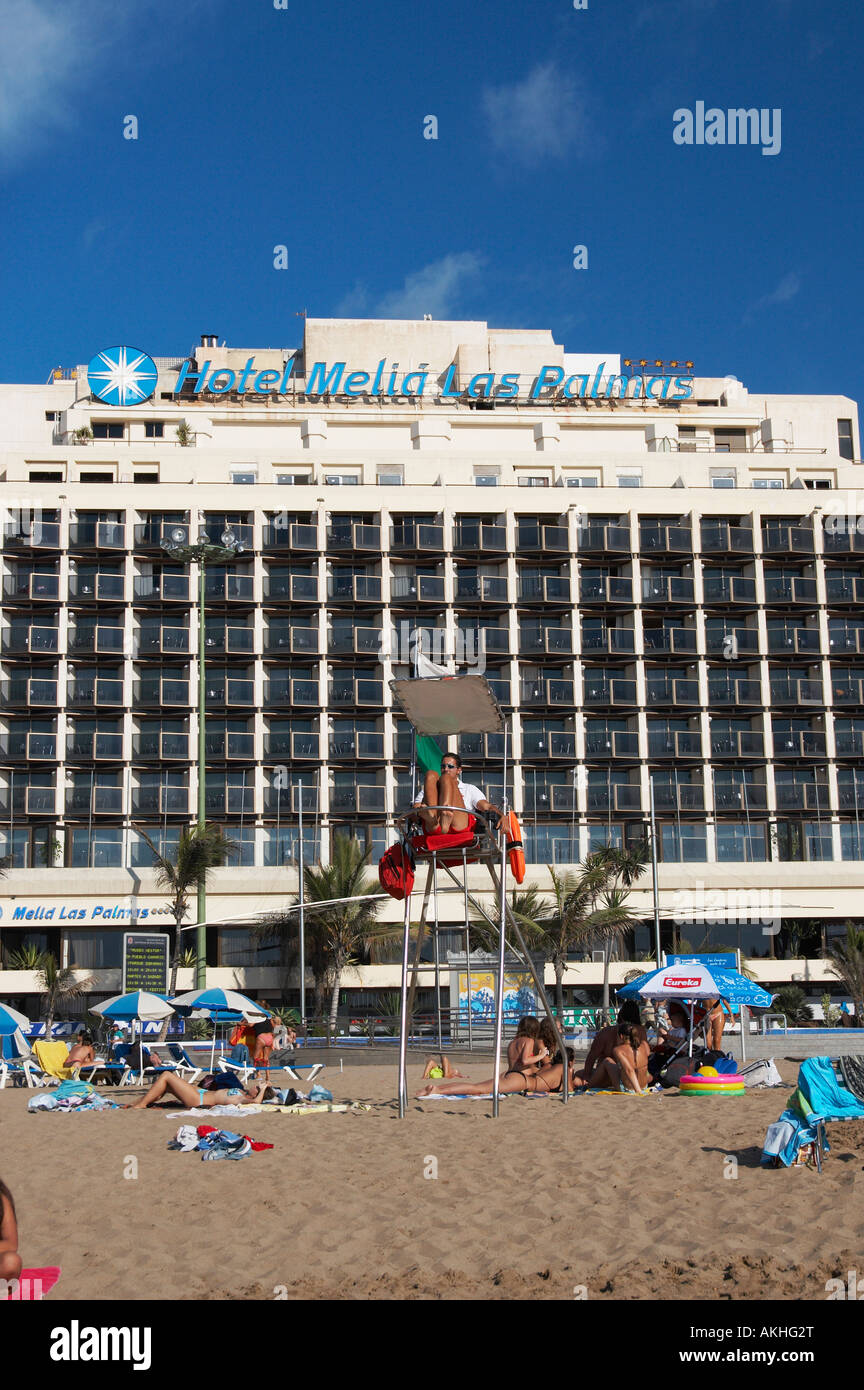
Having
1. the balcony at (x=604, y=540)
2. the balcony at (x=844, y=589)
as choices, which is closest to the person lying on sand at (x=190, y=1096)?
the balcony at (x=604, y=540)

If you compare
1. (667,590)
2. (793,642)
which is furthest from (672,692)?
(793,642)

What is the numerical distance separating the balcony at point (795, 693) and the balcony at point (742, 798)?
3.94 meters

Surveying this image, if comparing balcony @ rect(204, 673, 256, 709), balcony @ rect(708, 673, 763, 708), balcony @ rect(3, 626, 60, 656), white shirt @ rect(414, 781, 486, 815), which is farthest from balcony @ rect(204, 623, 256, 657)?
white shirt @ rect(414, 781, 486, 815)

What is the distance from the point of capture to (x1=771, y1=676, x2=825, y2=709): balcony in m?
58.6

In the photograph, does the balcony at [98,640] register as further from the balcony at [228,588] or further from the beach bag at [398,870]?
the beach bag at [398,870]

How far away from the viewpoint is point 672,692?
58344 mm

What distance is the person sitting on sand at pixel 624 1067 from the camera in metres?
16.1

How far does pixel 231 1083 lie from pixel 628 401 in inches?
2236

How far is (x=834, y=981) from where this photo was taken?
174ft

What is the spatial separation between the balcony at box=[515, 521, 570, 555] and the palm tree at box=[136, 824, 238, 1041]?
18.6 meters

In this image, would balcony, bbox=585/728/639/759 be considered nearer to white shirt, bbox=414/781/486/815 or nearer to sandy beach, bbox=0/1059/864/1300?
white shirt, bbox=414/781/486/815

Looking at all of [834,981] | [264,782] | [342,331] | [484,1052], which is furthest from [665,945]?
[342,331]

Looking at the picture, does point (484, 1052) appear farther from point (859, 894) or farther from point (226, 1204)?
point (859, 894)

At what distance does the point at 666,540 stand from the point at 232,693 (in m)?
20.1
